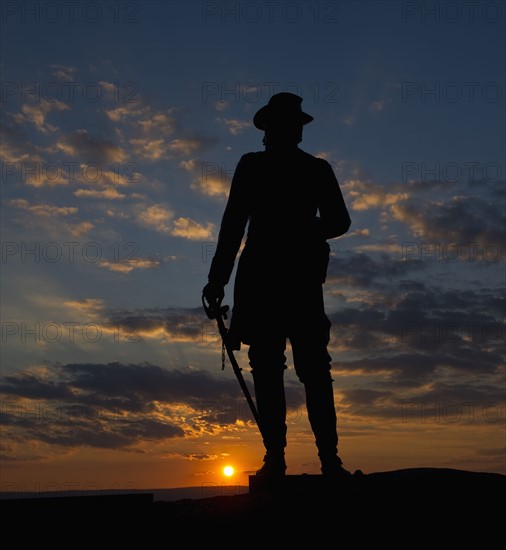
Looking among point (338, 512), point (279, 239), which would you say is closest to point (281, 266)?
point (279, 239)

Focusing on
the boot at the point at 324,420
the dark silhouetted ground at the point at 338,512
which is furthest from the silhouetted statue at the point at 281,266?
the dark silhouetted ground at the point at 338,512

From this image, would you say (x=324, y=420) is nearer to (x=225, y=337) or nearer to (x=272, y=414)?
(x=272, y=414)

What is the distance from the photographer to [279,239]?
9125 mm

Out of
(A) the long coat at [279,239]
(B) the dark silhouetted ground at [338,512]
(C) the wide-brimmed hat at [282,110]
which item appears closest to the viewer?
(B) the dark silhouetted ground at [338,512]

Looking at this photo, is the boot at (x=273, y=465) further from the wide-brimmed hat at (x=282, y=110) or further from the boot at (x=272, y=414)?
the wide-brimmed hat at (x=282, y=110)

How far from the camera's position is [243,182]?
928 cm

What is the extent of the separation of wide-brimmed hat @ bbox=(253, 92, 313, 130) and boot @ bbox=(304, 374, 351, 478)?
2.85 meters

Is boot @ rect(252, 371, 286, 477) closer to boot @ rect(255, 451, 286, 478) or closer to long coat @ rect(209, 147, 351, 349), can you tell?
boot @ rect(255, 451, 286, 478)

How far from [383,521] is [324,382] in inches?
89.6

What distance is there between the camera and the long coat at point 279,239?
9102 mm

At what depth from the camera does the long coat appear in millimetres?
9102

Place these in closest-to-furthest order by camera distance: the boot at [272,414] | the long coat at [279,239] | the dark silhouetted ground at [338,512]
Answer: the dark silhouetted ground at [338,512] < the boot at [272,414] < the long coat at [279,239]

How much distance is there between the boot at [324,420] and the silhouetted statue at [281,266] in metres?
0.01

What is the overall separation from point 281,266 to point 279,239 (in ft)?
0.96
